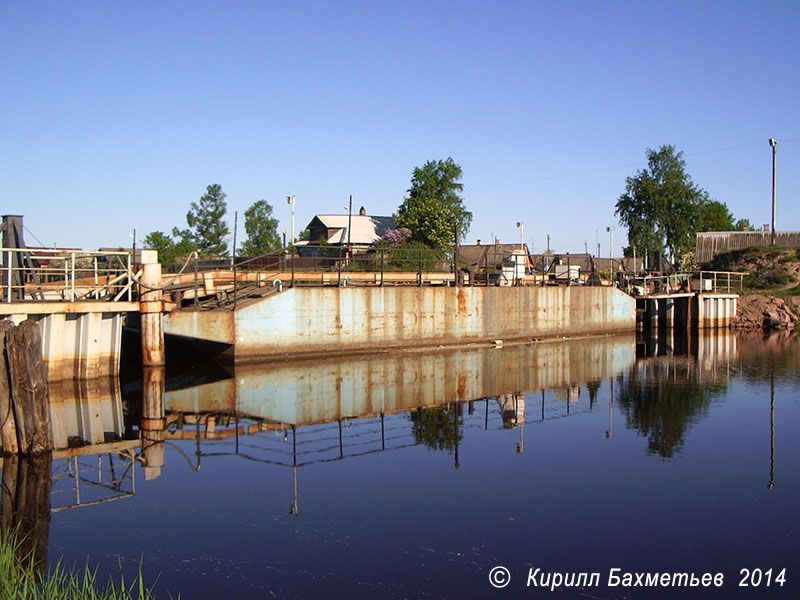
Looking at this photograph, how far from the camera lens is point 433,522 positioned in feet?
32.6

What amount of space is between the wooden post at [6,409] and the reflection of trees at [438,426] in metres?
6.89

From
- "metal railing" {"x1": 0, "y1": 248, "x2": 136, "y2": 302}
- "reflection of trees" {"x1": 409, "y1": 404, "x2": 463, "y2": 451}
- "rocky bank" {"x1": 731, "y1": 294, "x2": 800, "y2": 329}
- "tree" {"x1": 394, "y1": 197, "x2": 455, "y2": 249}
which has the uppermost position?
"tree" {"x1": 394, "y1": 197, "x2": 455, "y2": 249}

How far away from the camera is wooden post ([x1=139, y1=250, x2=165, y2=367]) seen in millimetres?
21844

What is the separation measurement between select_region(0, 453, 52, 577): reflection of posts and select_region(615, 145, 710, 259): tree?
58664mm

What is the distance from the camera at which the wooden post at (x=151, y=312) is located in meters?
21.8

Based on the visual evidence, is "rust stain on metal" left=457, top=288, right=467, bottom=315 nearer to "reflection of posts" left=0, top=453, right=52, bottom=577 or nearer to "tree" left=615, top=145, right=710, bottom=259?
"reflection of posts" left=0, top=453, right=52, bottom=577

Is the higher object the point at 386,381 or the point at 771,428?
the point at 386,381

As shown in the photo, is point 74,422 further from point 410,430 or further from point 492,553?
point 492,553

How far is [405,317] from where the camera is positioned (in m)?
29.1

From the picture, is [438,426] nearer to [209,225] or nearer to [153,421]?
[153,421]

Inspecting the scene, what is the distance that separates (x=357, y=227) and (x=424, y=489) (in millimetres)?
59423

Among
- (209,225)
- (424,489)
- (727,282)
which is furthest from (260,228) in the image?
(424,489)

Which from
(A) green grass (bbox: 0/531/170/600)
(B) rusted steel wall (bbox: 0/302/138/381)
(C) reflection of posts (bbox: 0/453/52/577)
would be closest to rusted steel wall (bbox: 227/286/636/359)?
(B) rusted steel wall (bbox: 0/302/138/381)

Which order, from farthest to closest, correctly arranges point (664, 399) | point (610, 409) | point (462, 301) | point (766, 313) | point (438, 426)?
point (766, 313) → point (462, 301) → point (664, 399) → point (610, 409) → point (438, 426)
